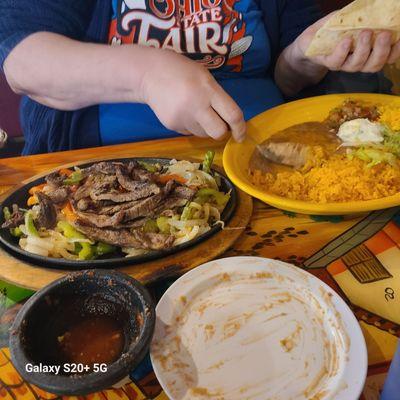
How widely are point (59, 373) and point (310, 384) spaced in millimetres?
408

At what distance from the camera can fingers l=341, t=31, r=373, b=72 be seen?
51.0 inches

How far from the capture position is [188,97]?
112cm

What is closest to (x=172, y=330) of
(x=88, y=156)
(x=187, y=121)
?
(x=187, y=121)

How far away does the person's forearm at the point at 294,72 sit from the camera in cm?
164

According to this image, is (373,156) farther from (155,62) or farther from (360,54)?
(155,62)

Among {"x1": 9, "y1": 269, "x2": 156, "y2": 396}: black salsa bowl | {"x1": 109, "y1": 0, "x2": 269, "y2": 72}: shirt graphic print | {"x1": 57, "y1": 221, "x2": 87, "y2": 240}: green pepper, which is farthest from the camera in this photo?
{"x1": 109, "y1": 0, "x2": 269, "y2": 72}: shirt graphic print

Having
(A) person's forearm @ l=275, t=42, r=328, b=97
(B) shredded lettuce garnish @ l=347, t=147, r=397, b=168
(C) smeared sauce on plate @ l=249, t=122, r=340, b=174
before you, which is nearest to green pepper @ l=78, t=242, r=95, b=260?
(C) smeared sauce on plate @ l=249, t=122, r=340, b=174

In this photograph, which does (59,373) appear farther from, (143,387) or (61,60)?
(61,60)

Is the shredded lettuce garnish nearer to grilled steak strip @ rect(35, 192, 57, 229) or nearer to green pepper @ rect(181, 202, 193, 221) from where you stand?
green pepper @ rect(181, 202, 193, 221)

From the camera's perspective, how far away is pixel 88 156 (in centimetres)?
148

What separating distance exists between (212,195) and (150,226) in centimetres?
21

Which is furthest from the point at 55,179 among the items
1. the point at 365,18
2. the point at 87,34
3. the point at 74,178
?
the point at 365,18

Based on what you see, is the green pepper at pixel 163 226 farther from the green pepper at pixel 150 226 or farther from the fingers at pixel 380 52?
the fingers at pixel 380 52

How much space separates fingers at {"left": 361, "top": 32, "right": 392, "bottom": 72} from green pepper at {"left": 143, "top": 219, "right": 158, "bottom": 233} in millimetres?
877
